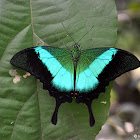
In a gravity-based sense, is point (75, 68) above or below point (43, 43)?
below

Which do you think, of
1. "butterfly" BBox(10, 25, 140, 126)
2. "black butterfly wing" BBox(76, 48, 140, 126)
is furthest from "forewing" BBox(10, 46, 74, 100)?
"black butterfly wing" BBox(76, 48, 140, 126)

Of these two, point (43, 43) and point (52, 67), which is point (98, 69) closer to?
point (52, 67)

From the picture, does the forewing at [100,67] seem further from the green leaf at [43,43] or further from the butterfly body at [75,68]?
the green leaf at [43,43]

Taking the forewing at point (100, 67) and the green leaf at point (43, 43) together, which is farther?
the forewing at point (100, 67)

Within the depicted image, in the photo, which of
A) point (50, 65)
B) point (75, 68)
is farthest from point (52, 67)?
point (75, 68)

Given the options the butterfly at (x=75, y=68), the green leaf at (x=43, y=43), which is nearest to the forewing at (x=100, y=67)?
the butterfly at (x=75, y=68)

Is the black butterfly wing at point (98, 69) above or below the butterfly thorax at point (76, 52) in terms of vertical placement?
below
